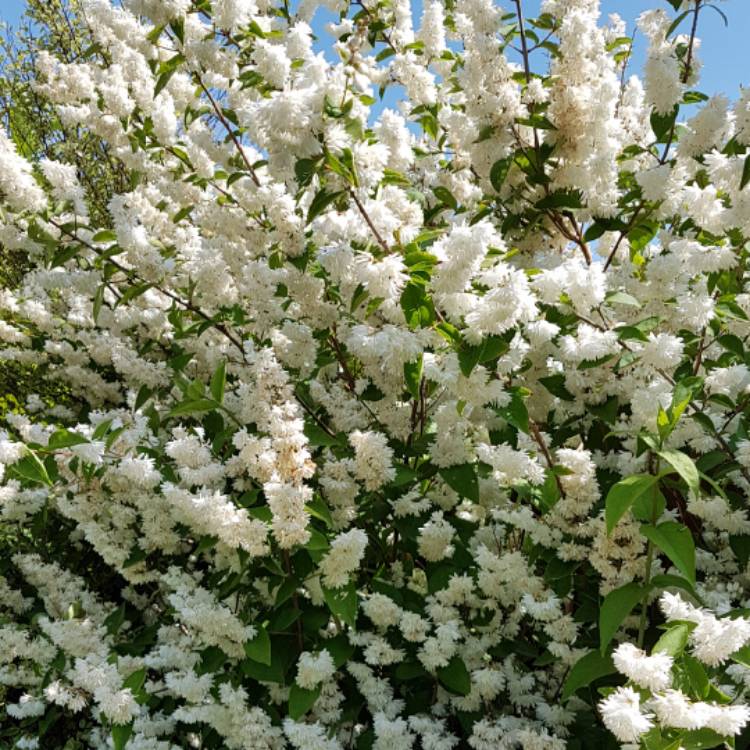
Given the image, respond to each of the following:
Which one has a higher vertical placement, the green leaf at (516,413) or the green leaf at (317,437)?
the green leaf at (516,413)

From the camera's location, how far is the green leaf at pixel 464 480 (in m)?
2.41

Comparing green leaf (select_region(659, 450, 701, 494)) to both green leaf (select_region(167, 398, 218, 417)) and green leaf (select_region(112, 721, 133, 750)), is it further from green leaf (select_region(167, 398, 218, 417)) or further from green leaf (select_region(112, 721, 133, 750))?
green leaf (select_region(112, 721, 133, 750))

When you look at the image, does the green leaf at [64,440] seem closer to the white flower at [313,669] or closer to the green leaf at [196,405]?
the green leaf at [196,405]

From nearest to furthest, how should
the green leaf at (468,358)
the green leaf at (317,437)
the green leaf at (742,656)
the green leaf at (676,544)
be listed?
the green leaf at (742,656) → the green leaf at (676,544) → the green leaf at (468,358) → the green leaf at (317,437)

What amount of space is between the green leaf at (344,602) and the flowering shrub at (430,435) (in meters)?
0.01

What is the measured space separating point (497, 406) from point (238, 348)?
1.49 metres

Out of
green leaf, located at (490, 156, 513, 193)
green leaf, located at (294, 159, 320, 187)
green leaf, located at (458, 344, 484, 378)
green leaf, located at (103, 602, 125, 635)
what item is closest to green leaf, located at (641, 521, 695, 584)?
green leaf, located at (458, 344, 484, 378)

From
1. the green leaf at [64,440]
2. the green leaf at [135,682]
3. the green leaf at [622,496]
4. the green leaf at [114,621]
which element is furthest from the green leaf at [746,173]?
the green leaf at [114,621]

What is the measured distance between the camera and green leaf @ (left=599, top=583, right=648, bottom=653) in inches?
69.0

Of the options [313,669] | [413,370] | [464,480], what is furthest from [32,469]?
[464,480]

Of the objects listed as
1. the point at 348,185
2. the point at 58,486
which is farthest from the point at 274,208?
the point at 58,486

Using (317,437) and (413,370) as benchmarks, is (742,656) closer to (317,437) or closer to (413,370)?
(413,370)

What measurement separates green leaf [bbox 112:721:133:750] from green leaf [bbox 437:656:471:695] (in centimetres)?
113

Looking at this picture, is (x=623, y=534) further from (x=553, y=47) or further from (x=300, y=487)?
(x=553, y=47)
